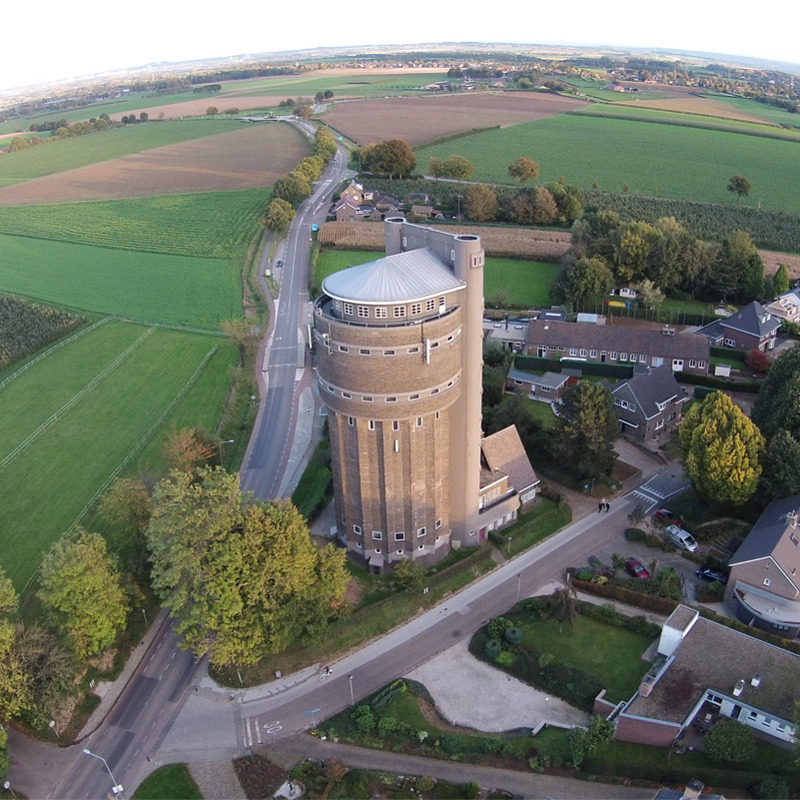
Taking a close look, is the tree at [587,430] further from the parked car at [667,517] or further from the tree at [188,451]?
the tree at [188,451]

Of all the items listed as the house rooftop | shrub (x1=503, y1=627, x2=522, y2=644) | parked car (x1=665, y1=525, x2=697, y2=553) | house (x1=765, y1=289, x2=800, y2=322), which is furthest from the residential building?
house (x1=765, y1=289, x2=800, y2=322)

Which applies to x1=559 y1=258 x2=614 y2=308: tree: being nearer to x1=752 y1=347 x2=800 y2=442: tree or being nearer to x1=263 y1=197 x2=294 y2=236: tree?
x1=752 y1=347 x2=800 y2=442: tree

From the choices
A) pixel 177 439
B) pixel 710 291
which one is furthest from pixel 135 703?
pixel 710 291

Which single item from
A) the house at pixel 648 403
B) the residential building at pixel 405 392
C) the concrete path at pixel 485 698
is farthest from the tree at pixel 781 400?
the concrete path at pixel 485 698

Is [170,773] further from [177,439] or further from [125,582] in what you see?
[177,439]

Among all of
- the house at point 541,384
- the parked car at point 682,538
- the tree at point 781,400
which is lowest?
the parked car at point 682,538
